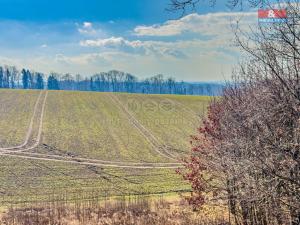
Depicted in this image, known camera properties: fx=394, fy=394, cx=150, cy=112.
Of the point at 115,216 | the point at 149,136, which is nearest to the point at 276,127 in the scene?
the point at 115,216

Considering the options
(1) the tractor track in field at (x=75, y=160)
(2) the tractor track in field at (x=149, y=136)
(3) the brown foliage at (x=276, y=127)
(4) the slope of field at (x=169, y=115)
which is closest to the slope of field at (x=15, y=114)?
(1) the tractor track in field at (x=75, y=160)

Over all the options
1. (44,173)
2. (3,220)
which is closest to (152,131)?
(44,173)

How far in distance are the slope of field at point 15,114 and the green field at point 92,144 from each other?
0.15m

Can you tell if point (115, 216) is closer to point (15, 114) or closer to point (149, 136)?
point (149, 136)

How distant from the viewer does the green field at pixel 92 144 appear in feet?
133

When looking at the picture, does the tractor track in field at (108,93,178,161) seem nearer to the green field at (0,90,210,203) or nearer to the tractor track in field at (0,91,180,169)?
the green field at (0,90,210,203)

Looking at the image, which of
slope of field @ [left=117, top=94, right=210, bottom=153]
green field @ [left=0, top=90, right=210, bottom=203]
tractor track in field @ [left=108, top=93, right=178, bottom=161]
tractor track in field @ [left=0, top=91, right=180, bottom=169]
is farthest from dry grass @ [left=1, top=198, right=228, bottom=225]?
slope of field @ [left=117, top=94, right=210, bottom=153]

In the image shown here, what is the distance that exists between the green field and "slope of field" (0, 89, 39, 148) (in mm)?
147

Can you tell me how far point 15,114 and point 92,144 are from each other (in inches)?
894

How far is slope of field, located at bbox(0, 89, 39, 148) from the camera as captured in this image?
58.4m

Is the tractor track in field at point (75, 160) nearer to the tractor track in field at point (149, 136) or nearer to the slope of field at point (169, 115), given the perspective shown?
the tractor track in field at point (149, 136)

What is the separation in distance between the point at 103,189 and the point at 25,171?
10341mm

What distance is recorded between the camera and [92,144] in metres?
58.6

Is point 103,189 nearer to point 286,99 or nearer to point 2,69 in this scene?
point 286,99
